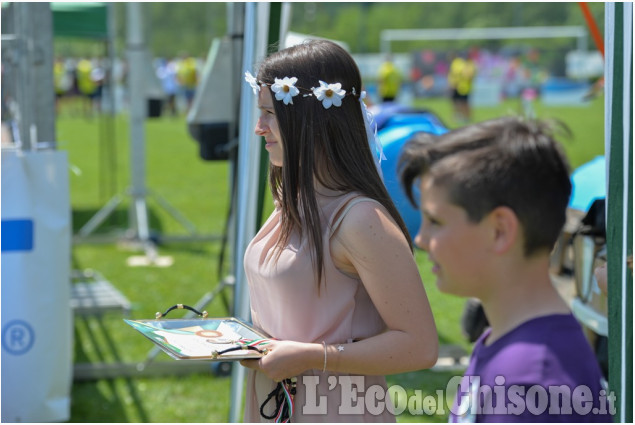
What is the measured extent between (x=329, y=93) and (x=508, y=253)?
0.71m

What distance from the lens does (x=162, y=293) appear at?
6.99 meters

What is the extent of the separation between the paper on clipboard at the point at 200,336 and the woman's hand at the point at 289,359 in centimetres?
3

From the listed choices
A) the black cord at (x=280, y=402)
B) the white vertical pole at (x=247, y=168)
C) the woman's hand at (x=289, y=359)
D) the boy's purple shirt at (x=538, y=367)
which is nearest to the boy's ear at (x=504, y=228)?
the boy's purple shirt at (x=538, y=367)

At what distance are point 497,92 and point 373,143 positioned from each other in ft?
98.8

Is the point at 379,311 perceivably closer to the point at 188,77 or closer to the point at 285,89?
the point at 285,89

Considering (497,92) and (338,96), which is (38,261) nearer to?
(338,96)

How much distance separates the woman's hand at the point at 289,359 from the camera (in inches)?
73.9

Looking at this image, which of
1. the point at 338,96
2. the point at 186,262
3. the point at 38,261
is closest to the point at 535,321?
the point at 338,96

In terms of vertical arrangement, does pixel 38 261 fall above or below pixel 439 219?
below

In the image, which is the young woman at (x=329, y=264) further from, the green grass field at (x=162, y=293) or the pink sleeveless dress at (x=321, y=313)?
the green grass field at (x=162, y=293)

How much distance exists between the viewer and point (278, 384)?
2.03m

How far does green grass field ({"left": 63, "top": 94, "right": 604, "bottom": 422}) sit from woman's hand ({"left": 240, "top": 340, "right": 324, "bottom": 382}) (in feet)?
2.24

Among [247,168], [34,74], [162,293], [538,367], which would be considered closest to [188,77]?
[162,293]

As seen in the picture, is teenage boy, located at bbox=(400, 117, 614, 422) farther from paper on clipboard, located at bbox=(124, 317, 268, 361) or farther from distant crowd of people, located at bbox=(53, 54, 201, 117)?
distant crowd of people, located at bbox=(53, 54, 201, 117)
